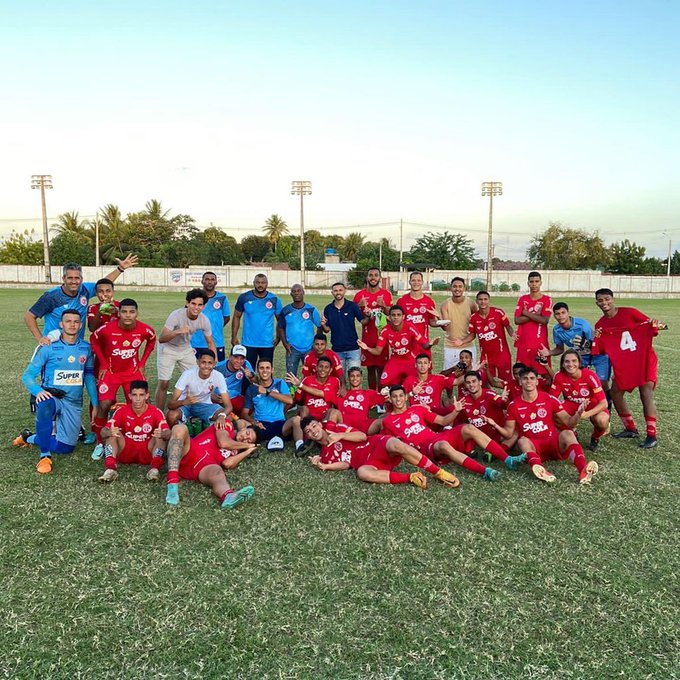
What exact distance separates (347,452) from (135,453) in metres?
2.15

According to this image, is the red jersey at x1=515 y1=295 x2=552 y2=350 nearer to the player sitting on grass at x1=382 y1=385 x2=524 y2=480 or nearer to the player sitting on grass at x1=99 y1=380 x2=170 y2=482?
the player sitting on grass at x1=382 y1=385 x2=524 y2=480

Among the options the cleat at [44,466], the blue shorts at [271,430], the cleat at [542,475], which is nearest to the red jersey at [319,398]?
the blue shorts at [271,430]

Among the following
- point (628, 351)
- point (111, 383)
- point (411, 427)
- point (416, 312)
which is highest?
point (416, 312)

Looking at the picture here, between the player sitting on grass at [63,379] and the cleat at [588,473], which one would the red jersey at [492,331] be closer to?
the cleat at [588,473]

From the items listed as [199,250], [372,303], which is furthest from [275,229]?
[372,303]

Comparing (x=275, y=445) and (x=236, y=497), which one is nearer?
(x=236, y=497)

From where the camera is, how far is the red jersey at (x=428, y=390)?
22.7 ft

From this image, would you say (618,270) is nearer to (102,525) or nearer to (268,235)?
(268,235)

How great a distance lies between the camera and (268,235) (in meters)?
92.2

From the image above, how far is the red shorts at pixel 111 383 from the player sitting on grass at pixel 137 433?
72 centimetres

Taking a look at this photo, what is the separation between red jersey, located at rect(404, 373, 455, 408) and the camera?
6906mm

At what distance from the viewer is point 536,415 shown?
19.3 ft

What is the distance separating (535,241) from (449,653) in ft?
245

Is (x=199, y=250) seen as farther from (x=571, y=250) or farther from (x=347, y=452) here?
(x=347, y=452)
